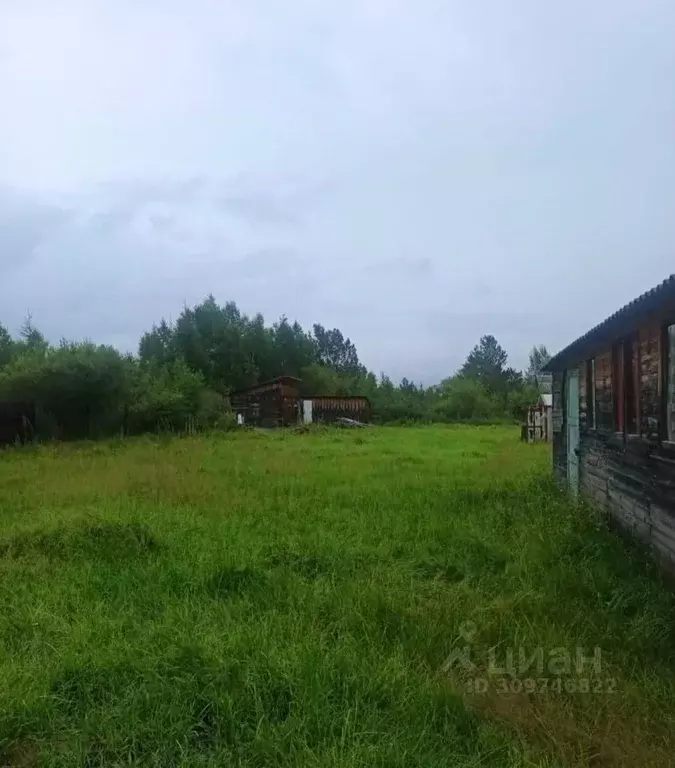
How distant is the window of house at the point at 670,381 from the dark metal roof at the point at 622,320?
0.27m

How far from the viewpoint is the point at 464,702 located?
3219 mm

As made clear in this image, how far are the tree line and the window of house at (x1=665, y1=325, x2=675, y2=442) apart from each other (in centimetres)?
964

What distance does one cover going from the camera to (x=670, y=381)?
201 inches

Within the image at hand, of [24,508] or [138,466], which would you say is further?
[138,466]

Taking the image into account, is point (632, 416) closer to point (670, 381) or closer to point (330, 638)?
point (670, 381)

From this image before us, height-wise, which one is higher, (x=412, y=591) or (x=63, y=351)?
(x=63, y=351)

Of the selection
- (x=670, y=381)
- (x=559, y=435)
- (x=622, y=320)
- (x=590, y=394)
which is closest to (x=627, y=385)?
(x=622, y=320)

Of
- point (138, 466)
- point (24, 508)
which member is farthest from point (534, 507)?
point (138, 466)

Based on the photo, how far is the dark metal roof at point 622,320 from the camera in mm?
4680

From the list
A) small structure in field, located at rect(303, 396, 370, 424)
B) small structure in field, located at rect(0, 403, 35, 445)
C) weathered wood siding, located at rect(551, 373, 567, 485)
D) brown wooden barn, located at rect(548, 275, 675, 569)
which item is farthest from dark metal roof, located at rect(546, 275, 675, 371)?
small structure in field, located at rect(303, 396, 370, 424)

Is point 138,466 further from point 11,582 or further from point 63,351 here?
point 63,351

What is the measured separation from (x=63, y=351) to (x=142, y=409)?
362 centimetres

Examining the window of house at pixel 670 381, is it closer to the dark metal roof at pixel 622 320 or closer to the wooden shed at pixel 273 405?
the dark metal roof at pixel 622 320

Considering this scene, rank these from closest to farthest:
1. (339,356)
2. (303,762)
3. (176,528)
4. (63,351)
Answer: (303,762)
(176,528)
(63,351)
(339,356)
